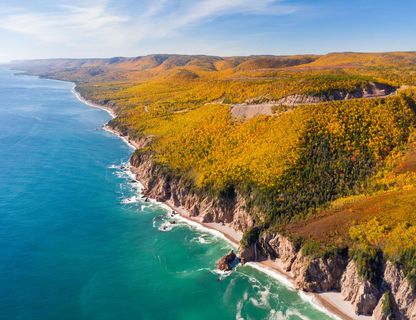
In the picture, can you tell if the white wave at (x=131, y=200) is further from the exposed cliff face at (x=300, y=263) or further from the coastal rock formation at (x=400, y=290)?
the coastal rock formation at (x=400, y=290)

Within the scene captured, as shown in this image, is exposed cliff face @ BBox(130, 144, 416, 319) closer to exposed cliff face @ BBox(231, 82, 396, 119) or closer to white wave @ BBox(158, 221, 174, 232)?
white wave @ BBox(158, 221, 174, 232)

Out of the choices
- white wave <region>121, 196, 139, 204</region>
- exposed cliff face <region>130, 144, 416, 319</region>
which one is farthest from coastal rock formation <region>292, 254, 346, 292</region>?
white wave <region>121, 196, 139, 204</region>

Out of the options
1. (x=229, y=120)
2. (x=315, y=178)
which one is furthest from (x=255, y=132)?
(x=315, y=178)

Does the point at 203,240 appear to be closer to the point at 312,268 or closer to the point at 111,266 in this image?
the point at 111,266

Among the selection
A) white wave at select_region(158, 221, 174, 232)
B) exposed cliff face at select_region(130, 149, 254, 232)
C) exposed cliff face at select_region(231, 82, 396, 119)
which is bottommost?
white wave at select_region(158, 221, 174, 232)

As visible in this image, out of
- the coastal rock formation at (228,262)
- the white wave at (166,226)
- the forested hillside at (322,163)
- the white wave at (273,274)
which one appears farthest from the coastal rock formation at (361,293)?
the white wave at (166,226)

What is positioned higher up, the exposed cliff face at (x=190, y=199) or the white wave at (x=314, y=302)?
the exposed cliff face at (x=190, y=199)

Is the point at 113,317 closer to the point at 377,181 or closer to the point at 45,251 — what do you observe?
the point at 45,251
